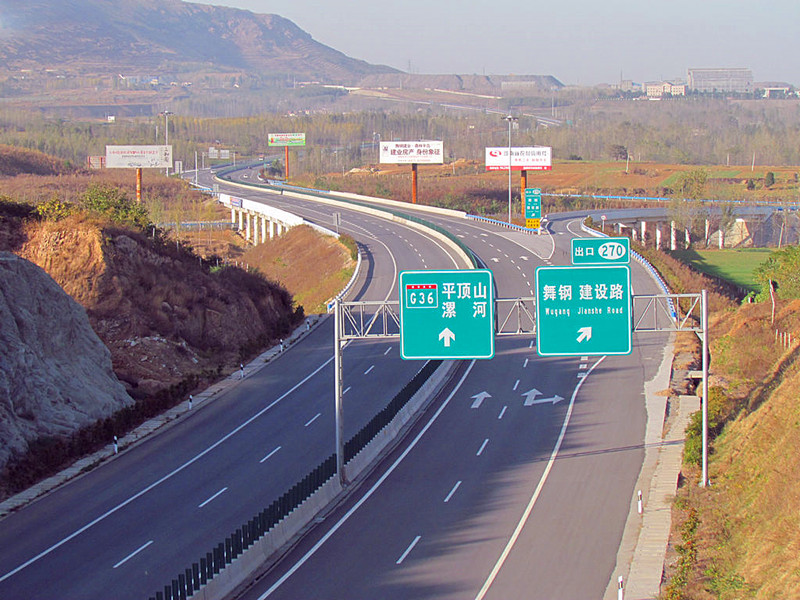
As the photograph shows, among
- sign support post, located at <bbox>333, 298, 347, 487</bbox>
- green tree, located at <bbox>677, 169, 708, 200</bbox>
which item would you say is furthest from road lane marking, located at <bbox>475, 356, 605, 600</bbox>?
green tree, located at <bbox>677, 169, 708, 200</bbox>

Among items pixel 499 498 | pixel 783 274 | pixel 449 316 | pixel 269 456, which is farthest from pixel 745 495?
pixel 783 274

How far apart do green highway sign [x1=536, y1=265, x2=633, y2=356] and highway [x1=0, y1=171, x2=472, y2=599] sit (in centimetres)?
911

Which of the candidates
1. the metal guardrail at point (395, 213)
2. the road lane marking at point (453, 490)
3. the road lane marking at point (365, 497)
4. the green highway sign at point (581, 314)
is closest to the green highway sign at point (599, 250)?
the green highway sign at point (581, 314)

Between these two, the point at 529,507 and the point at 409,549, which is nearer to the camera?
the point at 409,549

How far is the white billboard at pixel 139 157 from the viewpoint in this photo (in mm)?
96812

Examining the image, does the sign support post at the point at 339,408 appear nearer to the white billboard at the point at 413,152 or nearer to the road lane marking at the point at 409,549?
the road lane marking at the point at 409,549

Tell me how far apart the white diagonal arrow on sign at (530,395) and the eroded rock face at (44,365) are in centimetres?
1532

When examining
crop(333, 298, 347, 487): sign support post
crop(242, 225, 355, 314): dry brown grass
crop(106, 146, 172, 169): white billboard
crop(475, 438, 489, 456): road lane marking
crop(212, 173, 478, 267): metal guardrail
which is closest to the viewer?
crop(333, 298, 347, 487): sign support post

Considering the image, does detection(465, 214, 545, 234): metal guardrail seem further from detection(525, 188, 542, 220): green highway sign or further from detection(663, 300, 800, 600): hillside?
detection(663, 300, 800, 600): hillside

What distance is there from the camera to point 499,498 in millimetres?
27656

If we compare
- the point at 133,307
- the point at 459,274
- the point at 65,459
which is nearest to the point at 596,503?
the point at 459,274

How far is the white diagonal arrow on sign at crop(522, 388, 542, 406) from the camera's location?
3825 centimetres

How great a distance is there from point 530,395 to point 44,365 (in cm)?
1844

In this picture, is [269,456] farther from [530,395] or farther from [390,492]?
[530,395]
